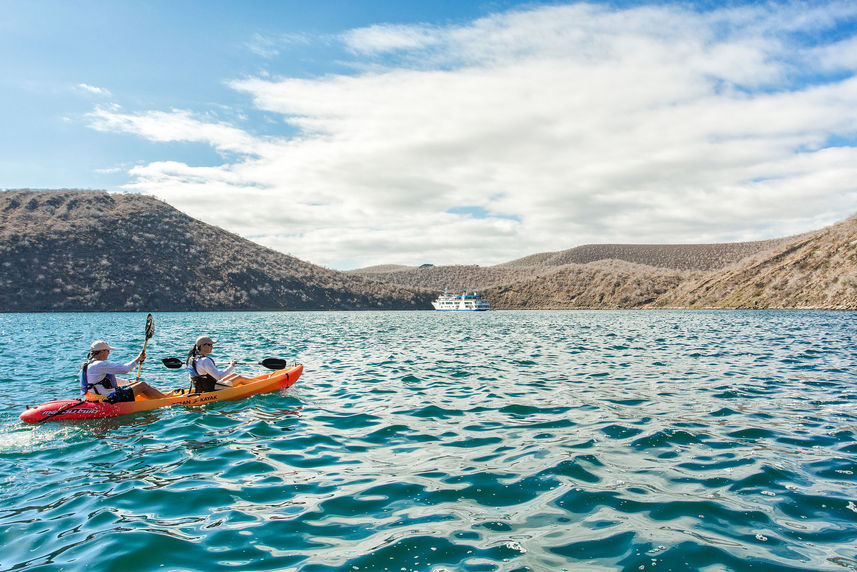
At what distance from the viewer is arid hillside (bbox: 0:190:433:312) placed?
366 ft

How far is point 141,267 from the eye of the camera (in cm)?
12750

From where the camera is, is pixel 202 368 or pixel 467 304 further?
pixel 467 304

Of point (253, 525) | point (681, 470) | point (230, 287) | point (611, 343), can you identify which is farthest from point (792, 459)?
point (230, 287)

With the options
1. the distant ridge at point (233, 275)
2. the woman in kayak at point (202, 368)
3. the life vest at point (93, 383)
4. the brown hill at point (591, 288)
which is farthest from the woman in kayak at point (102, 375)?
the brown hill at point (591, 288)

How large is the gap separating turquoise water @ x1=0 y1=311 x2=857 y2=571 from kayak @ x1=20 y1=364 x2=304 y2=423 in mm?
307

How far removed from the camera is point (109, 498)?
7.38 metres

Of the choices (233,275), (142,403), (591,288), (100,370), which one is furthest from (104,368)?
(591,288)

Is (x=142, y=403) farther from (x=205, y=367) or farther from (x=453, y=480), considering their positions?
(x=453, y=480)

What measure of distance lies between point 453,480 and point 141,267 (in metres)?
141

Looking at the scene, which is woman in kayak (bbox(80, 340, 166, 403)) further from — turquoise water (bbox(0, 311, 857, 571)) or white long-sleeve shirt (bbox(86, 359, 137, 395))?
turquoise water (bbox(0, 311, 857, 571))

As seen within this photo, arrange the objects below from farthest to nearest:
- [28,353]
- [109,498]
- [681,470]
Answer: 1. [28,353]
2. [681,470]
3. [109,498]

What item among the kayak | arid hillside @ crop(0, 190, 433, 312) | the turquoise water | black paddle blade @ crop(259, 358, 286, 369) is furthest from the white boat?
the kayak

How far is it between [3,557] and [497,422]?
880cm

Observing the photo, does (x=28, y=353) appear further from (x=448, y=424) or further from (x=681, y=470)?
(x=681, y=470)
